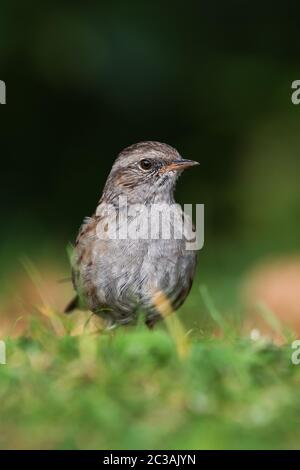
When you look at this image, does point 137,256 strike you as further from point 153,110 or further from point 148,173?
point 153,110

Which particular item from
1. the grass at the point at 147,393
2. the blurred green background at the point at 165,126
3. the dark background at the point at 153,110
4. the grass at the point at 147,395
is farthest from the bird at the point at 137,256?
the dark background at the point at 153,110

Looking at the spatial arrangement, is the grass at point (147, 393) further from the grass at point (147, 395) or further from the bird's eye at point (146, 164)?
the bird's eye at point (146, 164)

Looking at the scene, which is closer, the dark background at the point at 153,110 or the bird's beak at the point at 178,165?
the bird's beak at the point at 178,165

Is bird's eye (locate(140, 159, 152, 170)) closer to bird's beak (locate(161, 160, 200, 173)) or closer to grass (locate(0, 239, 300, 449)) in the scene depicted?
bird's beak (locate(161, 160, 200, 173))

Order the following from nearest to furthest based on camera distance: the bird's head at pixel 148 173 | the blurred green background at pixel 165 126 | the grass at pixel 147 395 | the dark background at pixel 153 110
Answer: the grass at pixel 147 395
the bird's head at pixel 148 173
the blurred green background at pixel 165 126
the dark background at pixel 153 110

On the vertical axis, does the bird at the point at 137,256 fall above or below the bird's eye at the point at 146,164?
below

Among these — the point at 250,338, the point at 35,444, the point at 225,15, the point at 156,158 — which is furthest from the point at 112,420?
the point at 225,15
